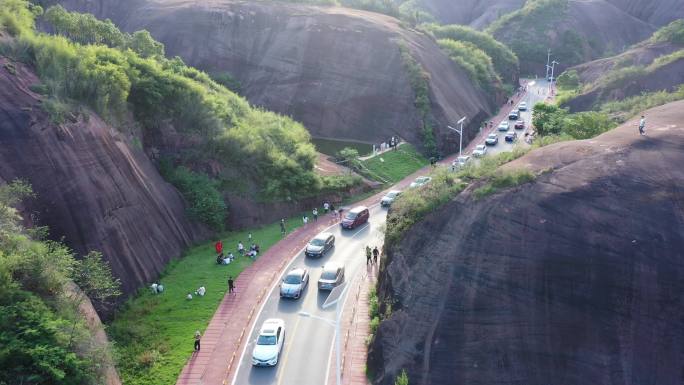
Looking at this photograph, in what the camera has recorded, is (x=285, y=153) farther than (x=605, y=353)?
Yes

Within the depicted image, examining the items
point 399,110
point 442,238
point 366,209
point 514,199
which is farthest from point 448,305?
point 399,110

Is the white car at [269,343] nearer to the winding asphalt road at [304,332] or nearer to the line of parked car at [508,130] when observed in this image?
the winding asphalt road at [304,332]

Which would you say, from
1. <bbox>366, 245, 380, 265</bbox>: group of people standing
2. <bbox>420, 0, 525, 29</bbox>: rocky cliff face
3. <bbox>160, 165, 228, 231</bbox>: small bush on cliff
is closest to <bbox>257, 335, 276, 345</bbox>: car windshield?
<bbox>366, 245, 380, 265</bbox>: group of people standing

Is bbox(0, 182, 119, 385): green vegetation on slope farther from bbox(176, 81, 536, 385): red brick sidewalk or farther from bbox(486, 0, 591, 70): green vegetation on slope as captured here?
bbox(486, 0, 591, 70): green vegetation on slope

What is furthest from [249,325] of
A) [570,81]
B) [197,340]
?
[570,81]

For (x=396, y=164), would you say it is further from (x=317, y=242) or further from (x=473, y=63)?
(x=473, y=63)

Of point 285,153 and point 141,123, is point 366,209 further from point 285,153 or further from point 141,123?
point 141,123
